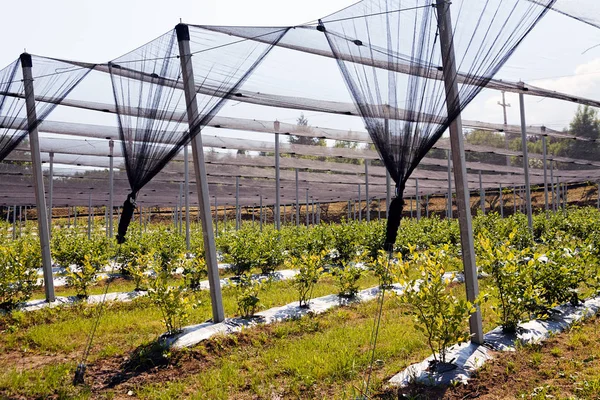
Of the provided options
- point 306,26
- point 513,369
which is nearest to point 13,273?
point 306,26

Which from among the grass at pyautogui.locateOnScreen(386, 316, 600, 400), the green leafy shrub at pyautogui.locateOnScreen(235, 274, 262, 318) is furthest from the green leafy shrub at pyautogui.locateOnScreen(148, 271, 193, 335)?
the grass at pyautogui.locateOnScreen(386, 316, 600, 400)

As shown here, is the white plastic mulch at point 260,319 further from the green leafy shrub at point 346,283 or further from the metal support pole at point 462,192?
the metal support pole at point 462,192

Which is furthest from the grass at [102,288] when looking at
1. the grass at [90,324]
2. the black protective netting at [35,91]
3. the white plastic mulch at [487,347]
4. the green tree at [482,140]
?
the green tree at [482,140]

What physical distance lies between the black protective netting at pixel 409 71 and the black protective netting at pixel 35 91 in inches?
149

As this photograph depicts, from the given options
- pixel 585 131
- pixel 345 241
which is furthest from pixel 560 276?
pixel 585 131

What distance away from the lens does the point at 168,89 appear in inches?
221

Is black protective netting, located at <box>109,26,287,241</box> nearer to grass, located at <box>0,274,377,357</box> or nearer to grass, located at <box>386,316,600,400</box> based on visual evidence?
grass, located at <box>0,274,377,357</box>

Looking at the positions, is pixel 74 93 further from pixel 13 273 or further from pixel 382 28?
pixel 382 28

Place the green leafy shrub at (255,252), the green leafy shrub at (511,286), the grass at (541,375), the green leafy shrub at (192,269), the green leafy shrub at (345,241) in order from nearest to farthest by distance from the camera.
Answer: the grass at (541,375) → the green leafy shrub at (511,286) → the green leafy shrub at (192,269) → the green leafy shrub at (255,252) → the green leafy shrub at (345,241)

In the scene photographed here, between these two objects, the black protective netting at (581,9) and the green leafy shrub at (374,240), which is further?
the green leafy shrub at (374,240)

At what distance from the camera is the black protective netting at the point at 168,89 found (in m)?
5.21

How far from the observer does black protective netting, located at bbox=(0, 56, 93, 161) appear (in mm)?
6395

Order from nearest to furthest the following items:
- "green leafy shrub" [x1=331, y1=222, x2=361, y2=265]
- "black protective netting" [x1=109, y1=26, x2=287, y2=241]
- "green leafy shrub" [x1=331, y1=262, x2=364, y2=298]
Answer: "black protective netting" [x1=109, y1=26, x2=287, y2=241], "green leafy shrub" [x1=331, y1=262, x2=364, y2=298], "green leafy shrub" [x1=331, y1=222, x2=361, y2=265]

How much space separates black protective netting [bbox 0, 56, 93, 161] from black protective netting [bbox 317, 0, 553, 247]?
149 inches
